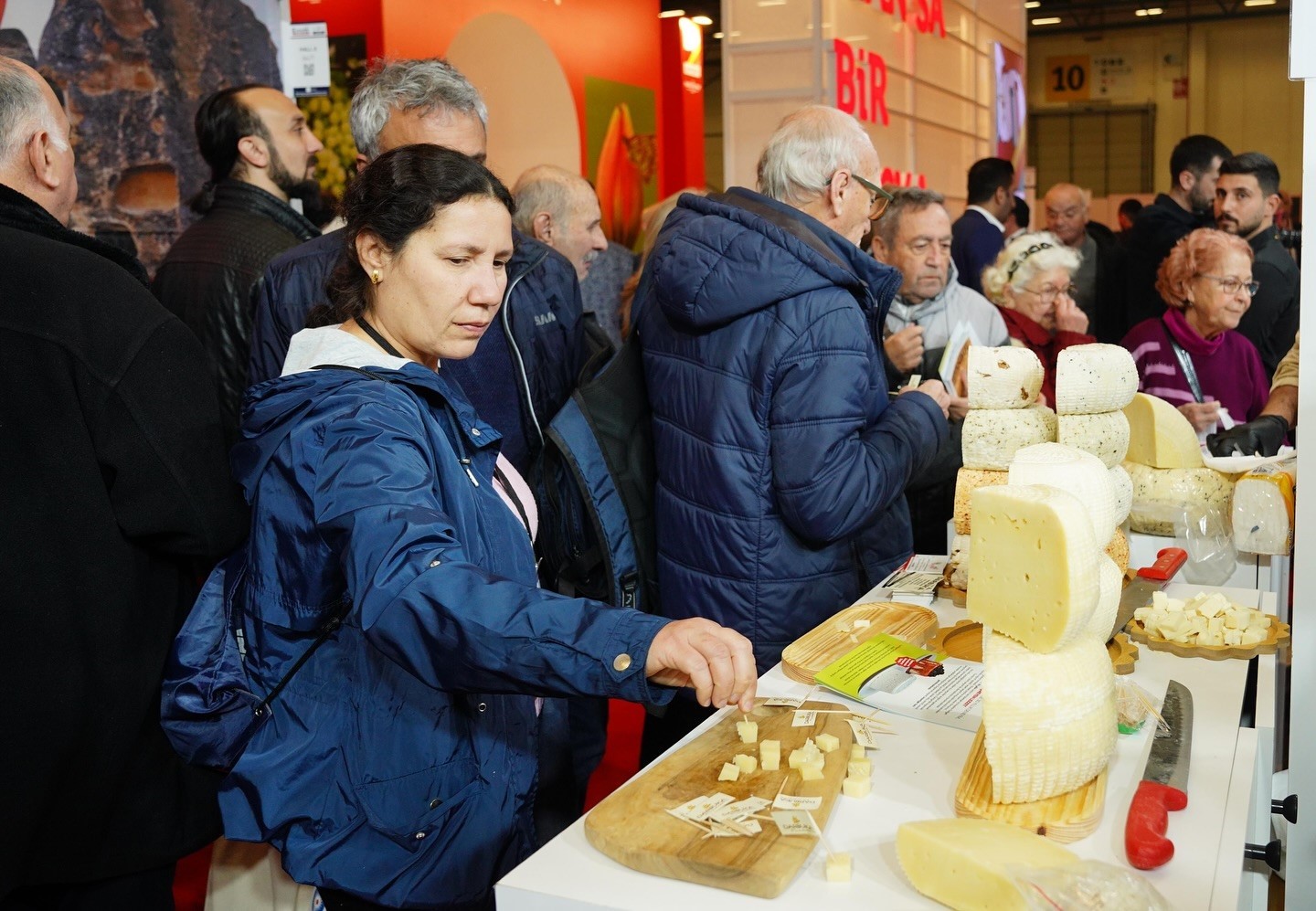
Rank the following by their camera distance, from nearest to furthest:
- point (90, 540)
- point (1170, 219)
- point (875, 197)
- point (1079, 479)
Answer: point (1079, 479)
point (90, 540)
point (875, 197)
point (1170, 219)

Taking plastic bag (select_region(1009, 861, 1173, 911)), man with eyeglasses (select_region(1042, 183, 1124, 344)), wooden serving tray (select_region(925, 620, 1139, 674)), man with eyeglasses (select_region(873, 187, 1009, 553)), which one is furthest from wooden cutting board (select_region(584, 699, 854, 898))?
man with eyeglasses (select_region(1042, 183, 1124, 344))

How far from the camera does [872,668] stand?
1.81 metres

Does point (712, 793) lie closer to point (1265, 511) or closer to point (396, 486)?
point (396, 486)

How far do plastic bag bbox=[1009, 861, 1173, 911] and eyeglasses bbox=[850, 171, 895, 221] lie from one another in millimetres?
1706

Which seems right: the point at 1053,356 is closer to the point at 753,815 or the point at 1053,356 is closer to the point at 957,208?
the point at 753,815

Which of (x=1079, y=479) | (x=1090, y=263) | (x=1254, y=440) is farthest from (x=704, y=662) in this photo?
(x=1090, y=263)

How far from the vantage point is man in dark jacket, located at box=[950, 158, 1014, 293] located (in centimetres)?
598

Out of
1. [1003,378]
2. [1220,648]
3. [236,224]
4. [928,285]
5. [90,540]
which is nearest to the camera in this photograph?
[90,540]

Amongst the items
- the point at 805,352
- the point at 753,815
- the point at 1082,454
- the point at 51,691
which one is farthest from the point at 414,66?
the point at 753,815

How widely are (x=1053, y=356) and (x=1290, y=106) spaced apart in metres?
18.1

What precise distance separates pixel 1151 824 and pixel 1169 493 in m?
1.31

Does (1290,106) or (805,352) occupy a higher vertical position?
(1290,106)

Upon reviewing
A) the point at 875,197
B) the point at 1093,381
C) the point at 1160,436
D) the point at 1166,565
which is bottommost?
the point at 1166,565

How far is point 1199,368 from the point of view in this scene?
12.4ft
